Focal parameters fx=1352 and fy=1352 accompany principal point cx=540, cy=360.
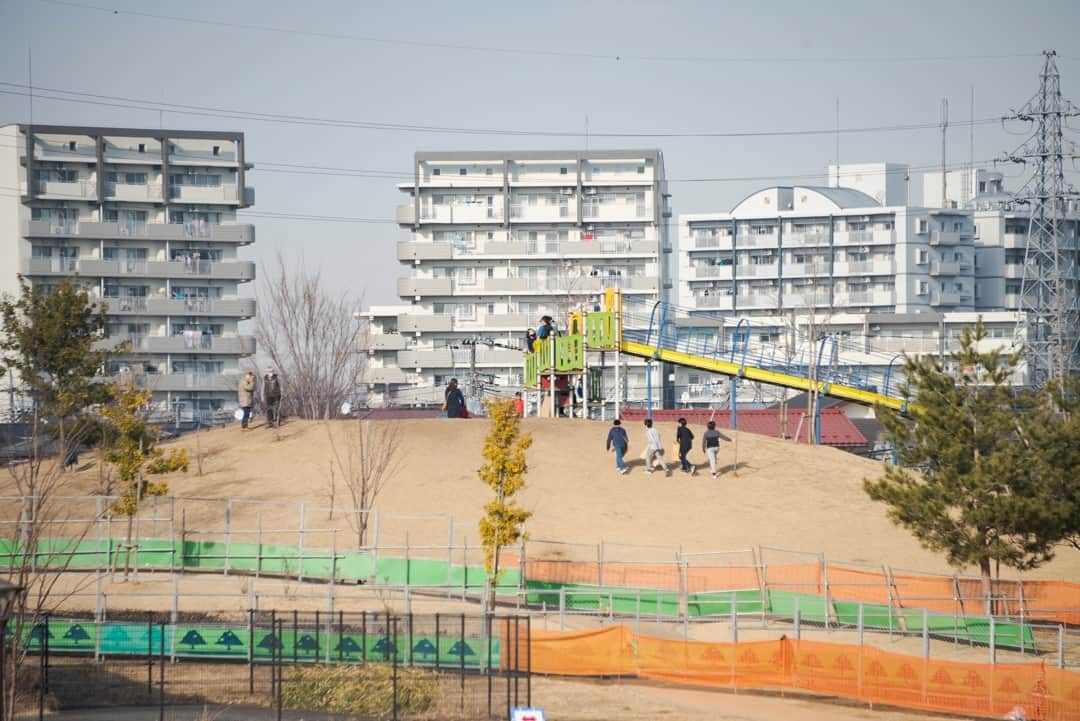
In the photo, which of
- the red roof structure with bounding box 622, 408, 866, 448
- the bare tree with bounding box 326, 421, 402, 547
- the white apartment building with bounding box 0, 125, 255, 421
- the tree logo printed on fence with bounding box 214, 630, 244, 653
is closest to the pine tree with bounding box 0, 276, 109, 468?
the bare tree with bounding box 326, 421, 402, 547

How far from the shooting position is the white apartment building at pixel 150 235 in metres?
85.8

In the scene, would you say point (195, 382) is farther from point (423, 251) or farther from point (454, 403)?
point (454, 403)

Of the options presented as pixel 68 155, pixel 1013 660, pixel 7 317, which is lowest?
pixel 1013 660

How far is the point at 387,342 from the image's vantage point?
95.2 m

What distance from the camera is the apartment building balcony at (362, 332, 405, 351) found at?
95.1m

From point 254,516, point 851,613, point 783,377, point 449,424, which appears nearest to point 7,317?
point 254,516

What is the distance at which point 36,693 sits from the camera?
22250mm

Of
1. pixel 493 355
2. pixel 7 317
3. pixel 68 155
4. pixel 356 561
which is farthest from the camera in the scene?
pixel 493 355

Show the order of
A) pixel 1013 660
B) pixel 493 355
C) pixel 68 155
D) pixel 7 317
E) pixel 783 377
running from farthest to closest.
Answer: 1. pixel 493 355
2. pixel 68 155
3. pixel 783 377
4. pixel 7 317
5. pixel 1013 660

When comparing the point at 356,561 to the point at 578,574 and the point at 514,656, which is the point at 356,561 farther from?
the point at 514,656

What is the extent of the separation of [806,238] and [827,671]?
279 ft

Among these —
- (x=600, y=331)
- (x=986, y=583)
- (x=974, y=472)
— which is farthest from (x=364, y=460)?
(x=986, y=583)

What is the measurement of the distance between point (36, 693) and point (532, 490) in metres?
21.3

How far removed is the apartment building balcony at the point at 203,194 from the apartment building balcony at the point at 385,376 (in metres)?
15.3
